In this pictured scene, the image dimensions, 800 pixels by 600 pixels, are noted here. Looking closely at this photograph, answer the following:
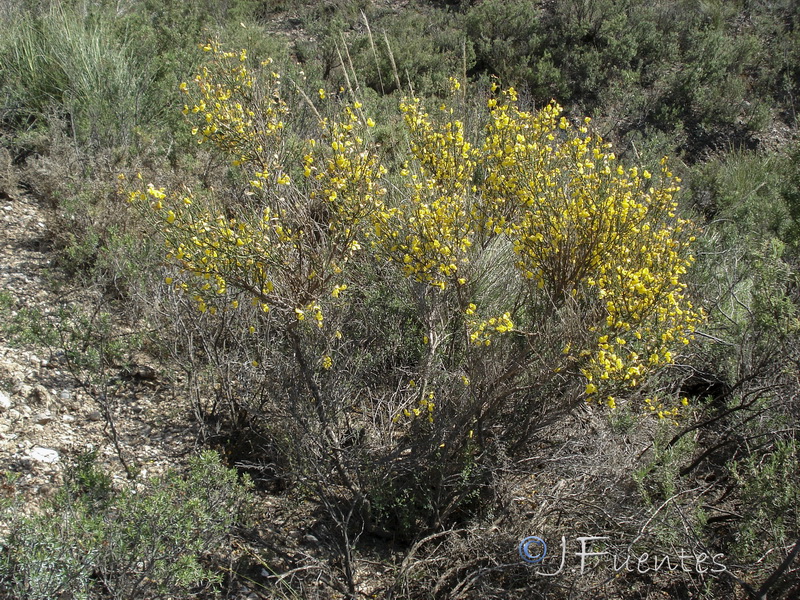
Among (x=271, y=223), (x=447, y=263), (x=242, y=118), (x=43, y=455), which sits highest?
(x=242, y=118)

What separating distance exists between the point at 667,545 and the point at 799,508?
70 cm

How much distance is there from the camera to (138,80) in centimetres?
659

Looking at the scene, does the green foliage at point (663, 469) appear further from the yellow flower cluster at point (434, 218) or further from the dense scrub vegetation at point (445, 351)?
the yellow flower cluster at point (434, 218)

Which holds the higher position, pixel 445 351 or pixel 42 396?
pixel 445 351

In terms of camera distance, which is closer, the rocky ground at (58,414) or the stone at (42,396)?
the rocky ground at (58,414)

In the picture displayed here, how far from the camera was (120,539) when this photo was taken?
2.47 meters

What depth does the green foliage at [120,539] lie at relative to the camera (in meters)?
2.33

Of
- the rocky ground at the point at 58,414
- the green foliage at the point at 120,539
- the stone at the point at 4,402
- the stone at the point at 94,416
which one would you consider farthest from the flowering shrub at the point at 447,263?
the stone at the point at 4,402

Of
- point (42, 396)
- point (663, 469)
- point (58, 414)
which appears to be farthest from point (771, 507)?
point (42, 396)

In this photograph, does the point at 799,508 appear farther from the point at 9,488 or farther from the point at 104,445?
the point at 9,488

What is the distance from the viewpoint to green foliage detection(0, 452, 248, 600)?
2.33 m

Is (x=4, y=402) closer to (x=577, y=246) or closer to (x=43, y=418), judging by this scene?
(x=43, y=418)

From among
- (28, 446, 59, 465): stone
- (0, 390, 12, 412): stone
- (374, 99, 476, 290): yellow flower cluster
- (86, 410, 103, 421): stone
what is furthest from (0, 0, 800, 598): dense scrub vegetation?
(0, 390, 12, 412): stone
